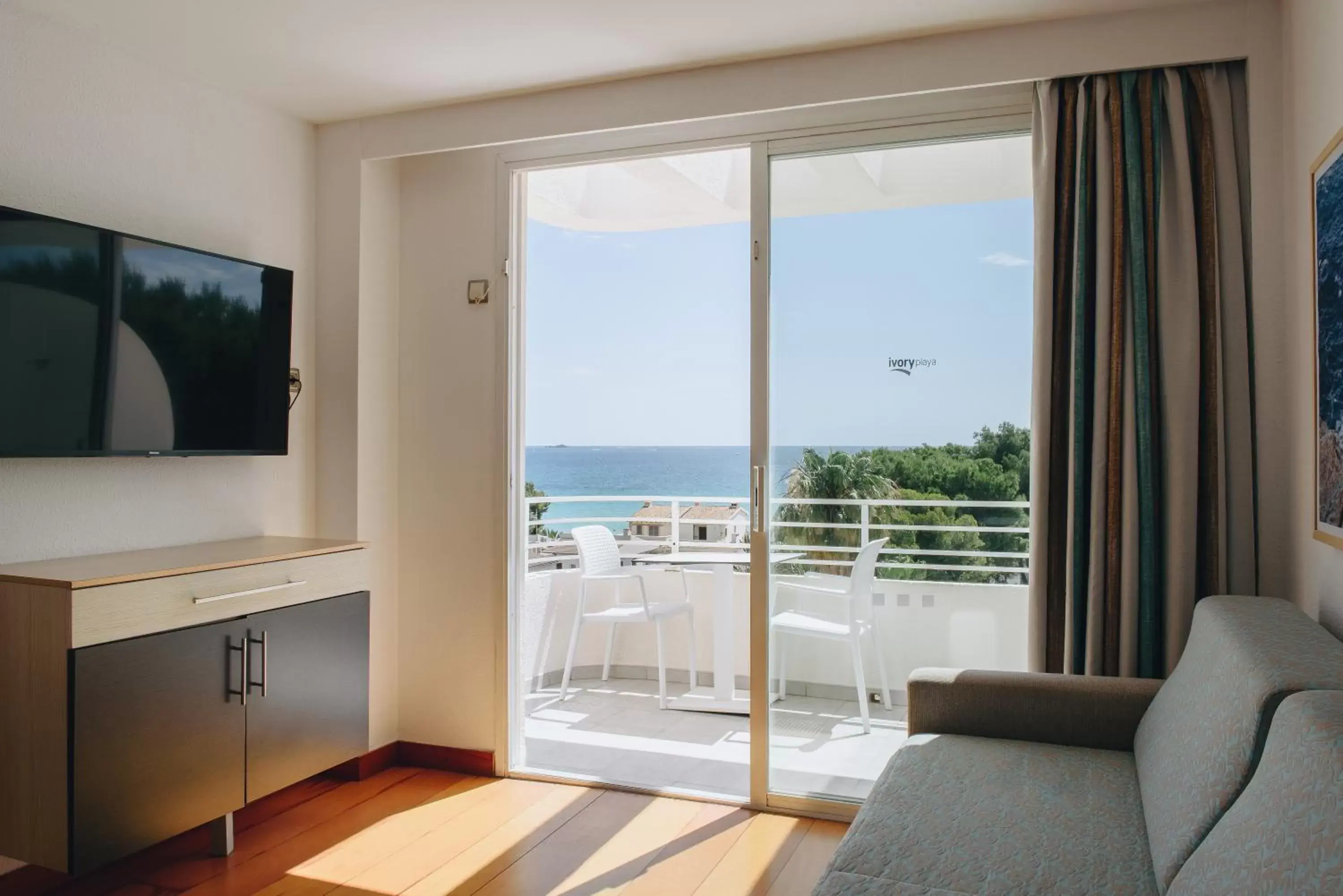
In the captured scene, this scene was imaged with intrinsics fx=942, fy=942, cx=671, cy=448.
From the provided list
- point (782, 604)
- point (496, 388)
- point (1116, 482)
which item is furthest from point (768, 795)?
point (496, 388)

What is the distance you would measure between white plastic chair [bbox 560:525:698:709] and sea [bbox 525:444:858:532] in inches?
383

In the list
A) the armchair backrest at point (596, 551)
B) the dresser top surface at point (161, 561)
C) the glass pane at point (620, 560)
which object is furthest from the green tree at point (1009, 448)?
the armchair backrest at point (596, 551)

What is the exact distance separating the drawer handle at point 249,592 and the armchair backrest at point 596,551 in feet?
7.22

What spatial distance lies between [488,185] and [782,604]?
192 centimetres

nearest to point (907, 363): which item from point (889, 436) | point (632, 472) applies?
point (889, 436)

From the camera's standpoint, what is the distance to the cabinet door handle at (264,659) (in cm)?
273

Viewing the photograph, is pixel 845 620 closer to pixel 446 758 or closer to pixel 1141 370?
pixel 1141 370

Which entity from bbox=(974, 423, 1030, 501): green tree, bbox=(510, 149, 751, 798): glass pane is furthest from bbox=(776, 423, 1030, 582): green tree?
bbox=(510, 149, 751, 798): glass pane

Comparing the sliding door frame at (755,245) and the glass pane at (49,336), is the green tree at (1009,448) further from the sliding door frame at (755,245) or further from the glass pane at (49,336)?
→ the glass pane at (49,336)

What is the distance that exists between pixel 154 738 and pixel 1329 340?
9.62 feet

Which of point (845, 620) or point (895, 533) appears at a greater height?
point (895, 533)

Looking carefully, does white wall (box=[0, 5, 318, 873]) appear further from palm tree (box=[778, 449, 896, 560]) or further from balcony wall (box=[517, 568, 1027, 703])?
palm tree (box=[778, 449, 896, 560])

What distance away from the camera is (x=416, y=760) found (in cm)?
367

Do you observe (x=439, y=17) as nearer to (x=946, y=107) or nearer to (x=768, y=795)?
(x=946, y=107)
